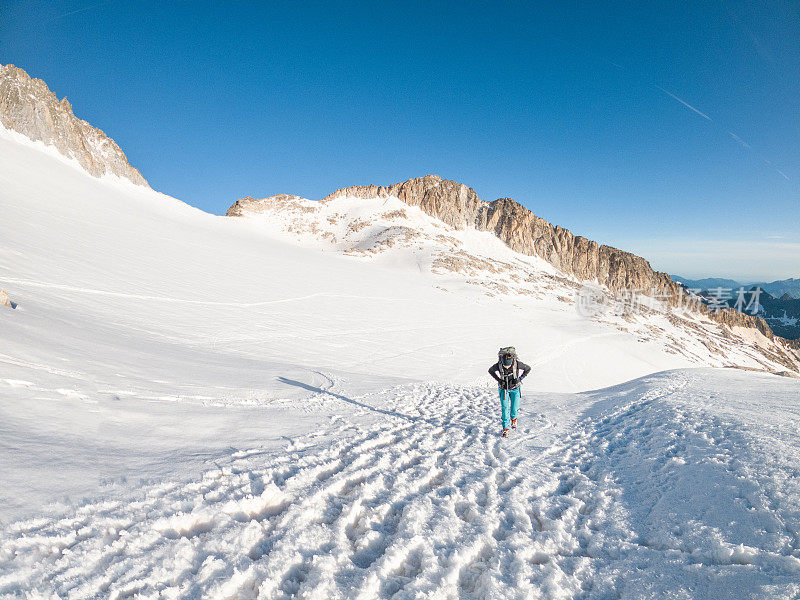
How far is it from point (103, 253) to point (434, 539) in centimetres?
2492

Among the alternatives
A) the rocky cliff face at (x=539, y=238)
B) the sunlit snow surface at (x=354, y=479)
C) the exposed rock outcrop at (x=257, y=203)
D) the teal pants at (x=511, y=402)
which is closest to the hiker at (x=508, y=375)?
the teal pants at (x=511, y=402)

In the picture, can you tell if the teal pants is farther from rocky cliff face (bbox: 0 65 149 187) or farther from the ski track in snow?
rocky cliff face (bbox: 0 65 149 187)

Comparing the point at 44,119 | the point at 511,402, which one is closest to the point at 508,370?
Result: the point at 511,402

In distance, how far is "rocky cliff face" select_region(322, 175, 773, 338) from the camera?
359 ft

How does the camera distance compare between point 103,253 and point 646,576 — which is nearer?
point 646,576

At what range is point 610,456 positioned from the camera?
5434mm

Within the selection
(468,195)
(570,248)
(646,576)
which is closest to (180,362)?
(646,576)

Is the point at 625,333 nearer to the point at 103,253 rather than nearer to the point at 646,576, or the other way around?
the point at 646,576

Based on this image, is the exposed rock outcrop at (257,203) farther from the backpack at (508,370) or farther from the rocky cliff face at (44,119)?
the backpack at (508,370)

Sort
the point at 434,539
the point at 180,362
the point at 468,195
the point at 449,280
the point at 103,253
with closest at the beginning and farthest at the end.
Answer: the point at 434,539, the point at 180,362, the point at 103,253, the point at 449,280, the point at 468,195

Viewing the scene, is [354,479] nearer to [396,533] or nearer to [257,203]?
[396,533]

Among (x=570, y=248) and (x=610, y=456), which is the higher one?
(x=570, y=248)

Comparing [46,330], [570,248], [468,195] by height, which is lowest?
[46,330]

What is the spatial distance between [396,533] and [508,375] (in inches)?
147
